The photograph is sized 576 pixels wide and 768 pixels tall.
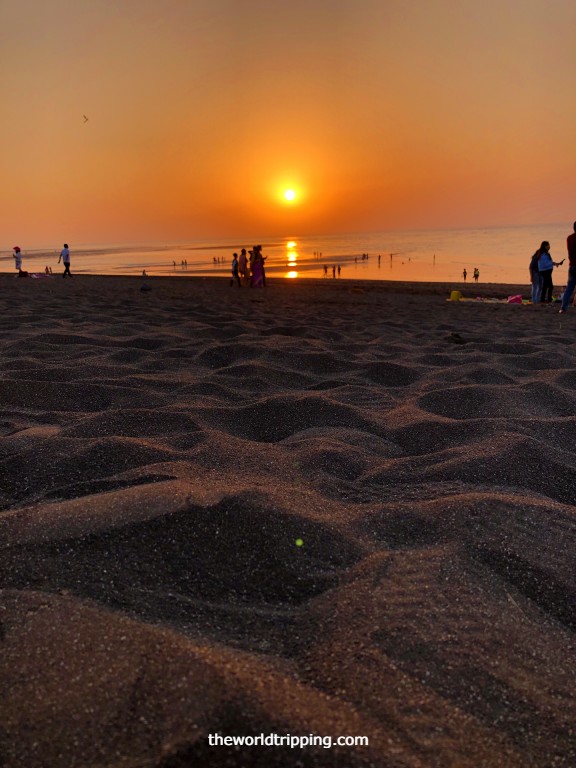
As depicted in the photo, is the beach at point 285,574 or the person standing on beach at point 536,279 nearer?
the beach at point 285,574

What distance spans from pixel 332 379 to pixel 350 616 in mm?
2658

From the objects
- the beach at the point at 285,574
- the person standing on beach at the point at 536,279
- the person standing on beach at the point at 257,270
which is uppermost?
the person standing on beach at the point at 257,270

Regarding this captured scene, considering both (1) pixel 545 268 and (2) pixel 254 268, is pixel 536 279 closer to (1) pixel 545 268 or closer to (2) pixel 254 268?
(1) pixel 545 268

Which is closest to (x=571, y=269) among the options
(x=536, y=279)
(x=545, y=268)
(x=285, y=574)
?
(x=545, y=268)

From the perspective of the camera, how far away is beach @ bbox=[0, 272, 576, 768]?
3.36 ft

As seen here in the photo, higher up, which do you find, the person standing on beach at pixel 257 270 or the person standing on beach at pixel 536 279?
the person standing on beach at pixel 257 270

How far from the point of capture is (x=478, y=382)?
3.82 m

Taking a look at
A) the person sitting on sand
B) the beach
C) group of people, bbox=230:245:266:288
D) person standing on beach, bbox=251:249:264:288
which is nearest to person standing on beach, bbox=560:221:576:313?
the person sitting on sand

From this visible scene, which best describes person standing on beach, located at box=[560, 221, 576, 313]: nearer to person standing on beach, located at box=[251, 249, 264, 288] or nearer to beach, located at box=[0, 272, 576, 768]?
beach, located at box=[0, 272, 576, 768]

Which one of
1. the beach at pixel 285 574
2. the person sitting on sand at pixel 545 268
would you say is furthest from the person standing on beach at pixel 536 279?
the beach at pixel 285 574

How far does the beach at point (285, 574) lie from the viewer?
3.36 ft

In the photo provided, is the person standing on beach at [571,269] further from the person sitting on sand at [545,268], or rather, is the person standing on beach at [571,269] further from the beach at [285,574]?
the beach at [285,574]

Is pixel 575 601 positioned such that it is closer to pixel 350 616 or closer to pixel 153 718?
pixel 350 616

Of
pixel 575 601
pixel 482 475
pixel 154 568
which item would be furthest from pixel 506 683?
pixel 482 475
